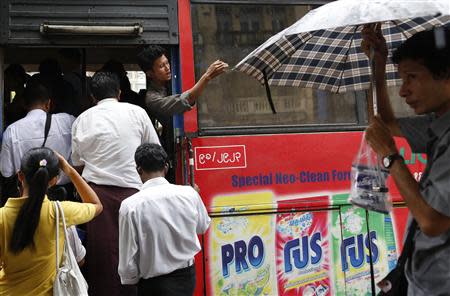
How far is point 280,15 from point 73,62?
77.0 inches

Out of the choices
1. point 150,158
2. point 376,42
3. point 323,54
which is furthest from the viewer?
point 150,158

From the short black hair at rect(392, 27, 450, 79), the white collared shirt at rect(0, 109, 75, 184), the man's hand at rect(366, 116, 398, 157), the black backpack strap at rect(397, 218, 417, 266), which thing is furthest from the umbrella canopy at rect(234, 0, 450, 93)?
the white collared shirt at rect(0, 109, 75, 184)

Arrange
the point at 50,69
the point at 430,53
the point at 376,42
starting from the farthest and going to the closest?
the point at 50,69 < the point at 376,42 < the point at 430,53

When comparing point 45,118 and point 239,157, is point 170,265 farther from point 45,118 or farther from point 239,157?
point 45,118

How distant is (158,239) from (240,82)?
1677mm

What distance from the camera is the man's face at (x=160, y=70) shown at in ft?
14.7

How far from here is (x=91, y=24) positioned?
4457 millimetres

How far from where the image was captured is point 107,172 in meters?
4.14

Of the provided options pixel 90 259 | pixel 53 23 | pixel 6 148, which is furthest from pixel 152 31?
pixel 90 259

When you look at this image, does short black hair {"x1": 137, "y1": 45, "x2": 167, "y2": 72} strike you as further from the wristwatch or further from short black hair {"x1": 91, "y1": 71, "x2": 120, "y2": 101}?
the wristwatch

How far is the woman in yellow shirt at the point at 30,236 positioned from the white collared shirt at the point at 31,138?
1.04 metres

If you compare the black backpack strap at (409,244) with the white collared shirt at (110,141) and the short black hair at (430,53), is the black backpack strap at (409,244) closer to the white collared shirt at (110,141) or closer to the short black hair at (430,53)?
the short black hair at (430,53)

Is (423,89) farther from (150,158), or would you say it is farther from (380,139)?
(150,158)

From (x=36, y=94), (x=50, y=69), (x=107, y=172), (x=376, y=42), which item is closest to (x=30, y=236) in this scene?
(x=107, y=172)
